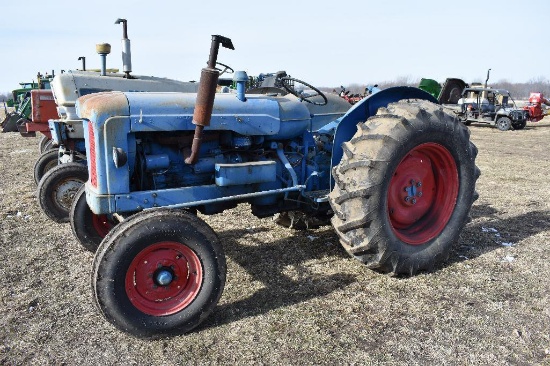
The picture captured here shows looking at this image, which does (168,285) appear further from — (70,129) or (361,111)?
(70,129)

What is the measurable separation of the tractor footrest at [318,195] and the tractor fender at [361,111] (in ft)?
0.87

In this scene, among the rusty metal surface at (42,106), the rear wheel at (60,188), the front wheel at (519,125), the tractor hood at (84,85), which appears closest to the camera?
the rear wheel at (60,188)

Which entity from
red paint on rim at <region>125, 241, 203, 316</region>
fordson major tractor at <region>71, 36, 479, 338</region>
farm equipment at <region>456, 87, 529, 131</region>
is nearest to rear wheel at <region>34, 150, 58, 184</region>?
fordson major tractor at <region>71, 36, 479, 338</region>

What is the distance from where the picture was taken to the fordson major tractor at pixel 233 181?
277cm

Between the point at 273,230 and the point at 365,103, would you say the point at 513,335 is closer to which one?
the point at 365,103

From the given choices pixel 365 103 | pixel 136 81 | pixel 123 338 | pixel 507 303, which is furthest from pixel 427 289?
pixel 136 81

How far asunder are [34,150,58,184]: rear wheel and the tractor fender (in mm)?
4929

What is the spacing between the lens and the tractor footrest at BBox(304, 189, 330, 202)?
3604mm

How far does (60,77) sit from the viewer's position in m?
6.11

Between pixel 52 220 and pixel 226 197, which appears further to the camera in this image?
pixel 52 220

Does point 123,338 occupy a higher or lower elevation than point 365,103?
lower

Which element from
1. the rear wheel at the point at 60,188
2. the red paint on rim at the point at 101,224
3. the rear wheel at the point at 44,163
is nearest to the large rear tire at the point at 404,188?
the red paint on rim at the point at 101,224

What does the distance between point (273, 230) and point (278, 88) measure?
1.49 m

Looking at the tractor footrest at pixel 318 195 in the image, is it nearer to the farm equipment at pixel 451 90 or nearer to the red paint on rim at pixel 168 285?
the red paint on rim at pixel 168 285
